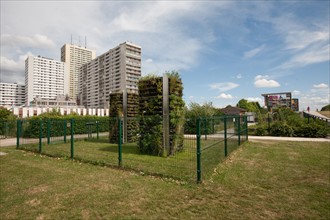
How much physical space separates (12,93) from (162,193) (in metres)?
183

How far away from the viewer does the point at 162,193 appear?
4.48 metres

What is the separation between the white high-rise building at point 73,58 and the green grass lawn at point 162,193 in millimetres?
158388

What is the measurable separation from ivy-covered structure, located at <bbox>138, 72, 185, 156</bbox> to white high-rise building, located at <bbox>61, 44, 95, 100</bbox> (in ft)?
512

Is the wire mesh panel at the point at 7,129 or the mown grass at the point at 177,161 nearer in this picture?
the mown grass at the point at 177,161

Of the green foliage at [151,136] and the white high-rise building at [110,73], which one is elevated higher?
the white high-rise building at [110,73]

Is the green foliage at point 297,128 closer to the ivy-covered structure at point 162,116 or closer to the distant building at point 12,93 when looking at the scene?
the ivy-covered structure at point 162,116

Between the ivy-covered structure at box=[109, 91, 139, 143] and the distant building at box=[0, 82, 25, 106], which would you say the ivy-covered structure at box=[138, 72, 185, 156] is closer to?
the ivy-covered structure at box=[109, 91, 139, 143]

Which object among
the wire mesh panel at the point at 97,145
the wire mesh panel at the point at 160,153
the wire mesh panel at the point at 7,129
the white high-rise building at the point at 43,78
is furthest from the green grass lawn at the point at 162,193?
the white high-rise building at the point at 43,78

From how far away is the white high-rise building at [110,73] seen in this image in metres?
98.1

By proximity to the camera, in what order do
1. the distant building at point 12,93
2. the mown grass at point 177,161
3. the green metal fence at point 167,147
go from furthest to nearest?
the distant building at point 12,93
the green metal fence at point 167,147
the mown grass at point 177,161

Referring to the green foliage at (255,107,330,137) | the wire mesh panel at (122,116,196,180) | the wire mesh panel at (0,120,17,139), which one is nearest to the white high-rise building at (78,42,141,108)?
the wire mesh panel at (0,120,17,139)

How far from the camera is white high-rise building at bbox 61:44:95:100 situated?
149 metres

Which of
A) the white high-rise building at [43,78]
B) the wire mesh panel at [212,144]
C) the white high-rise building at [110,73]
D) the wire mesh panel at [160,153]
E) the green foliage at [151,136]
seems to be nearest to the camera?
the wire mesh panel at [160,153]

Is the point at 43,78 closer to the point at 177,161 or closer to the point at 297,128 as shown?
the point at 297,128
